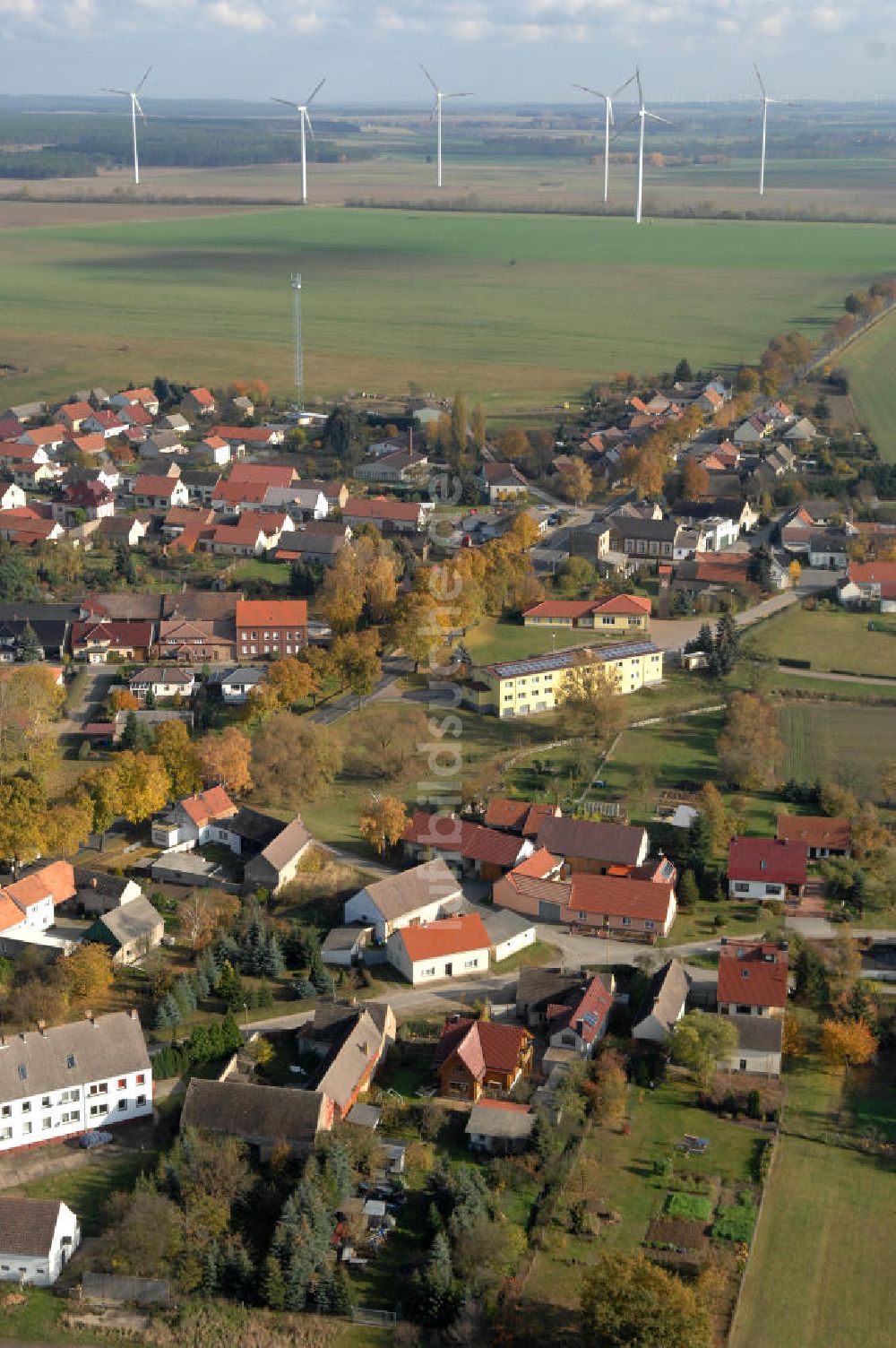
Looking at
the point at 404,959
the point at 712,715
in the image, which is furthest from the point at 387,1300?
the point at 712,715

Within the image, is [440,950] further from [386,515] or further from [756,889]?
[386,515]

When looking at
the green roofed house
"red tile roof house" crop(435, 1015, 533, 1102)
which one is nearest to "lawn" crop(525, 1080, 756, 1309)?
"red tile roof house" crop(435, 1015, 533, 1102)

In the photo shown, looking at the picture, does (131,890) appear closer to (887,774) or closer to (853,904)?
(853,904)

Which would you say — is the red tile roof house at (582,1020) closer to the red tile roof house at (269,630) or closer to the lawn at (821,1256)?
the lawn at (821,1256)

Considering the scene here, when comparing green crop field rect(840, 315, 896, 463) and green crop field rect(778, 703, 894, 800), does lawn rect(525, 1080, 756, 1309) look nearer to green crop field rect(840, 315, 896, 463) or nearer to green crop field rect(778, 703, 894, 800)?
green crop field rect(778, 703, 894, 800)

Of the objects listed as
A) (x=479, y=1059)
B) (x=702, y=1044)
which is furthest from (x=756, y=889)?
(x=479, y=1059)

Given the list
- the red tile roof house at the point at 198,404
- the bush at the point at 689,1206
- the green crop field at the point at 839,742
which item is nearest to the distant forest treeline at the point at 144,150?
the red tile roof house at the point at 198,404
